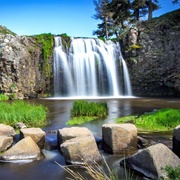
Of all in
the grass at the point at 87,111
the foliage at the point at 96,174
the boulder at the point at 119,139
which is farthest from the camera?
the grass at the point at 87,111

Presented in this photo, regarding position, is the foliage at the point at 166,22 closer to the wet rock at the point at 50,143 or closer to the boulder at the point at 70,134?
the wet rock at the point at 50,143

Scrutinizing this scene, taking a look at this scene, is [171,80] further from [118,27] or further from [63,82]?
[118,27]

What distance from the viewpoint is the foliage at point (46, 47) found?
28.6 meters

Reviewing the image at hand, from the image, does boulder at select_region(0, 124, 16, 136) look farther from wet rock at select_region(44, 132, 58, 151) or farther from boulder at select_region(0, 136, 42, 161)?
boulder at select_region(0, 136, 42, 161)

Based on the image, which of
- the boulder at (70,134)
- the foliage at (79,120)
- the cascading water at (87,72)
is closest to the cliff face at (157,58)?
the cascading water at (87,72)

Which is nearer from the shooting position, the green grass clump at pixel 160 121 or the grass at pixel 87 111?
the green grass clump at pixel 160 121

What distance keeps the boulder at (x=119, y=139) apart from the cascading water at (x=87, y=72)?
2148 centimetres

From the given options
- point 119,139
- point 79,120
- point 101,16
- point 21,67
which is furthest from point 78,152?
point 101,16

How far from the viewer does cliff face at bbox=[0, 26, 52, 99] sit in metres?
26.7

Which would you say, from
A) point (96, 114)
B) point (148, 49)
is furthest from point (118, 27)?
point (96, 114)

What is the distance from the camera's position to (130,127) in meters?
7.15

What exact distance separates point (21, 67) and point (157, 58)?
14.5 m

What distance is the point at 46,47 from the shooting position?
28812mm

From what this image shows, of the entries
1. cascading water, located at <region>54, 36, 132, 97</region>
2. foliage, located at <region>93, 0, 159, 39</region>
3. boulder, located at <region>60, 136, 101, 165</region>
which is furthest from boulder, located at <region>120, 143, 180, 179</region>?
foliage, located at <region>93, 0, 159, 39</region>
